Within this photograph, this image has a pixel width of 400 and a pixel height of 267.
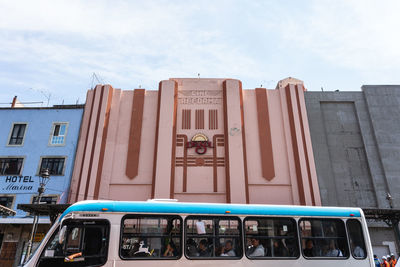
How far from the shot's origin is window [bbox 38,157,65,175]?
20372 mm

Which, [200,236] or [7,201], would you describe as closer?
[200,236]

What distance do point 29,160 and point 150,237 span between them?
18.1m

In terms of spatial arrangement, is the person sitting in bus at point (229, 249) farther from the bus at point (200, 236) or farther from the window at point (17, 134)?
the window at point (17, 134)

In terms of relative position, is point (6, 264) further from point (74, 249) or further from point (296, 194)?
point (296, 194)

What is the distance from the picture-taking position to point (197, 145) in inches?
830

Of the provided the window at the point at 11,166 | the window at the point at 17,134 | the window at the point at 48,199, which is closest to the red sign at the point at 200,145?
the window at the point at 48,199

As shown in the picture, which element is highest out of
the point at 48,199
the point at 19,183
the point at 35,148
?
the point at 35,148

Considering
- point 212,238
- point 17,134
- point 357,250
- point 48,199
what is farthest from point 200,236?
point 17,134

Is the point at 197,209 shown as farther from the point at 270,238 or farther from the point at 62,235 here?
the point at 62,235

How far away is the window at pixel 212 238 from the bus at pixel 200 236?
2cm

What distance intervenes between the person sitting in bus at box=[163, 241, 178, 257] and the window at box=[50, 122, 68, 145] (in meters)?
17.5

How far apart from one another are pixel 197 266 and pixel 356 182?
17.9 metres

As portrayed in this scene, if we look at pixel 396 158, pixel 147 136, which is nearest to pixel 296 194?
pixel 396 158

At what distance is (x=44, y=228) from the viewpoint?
19.2 meters
